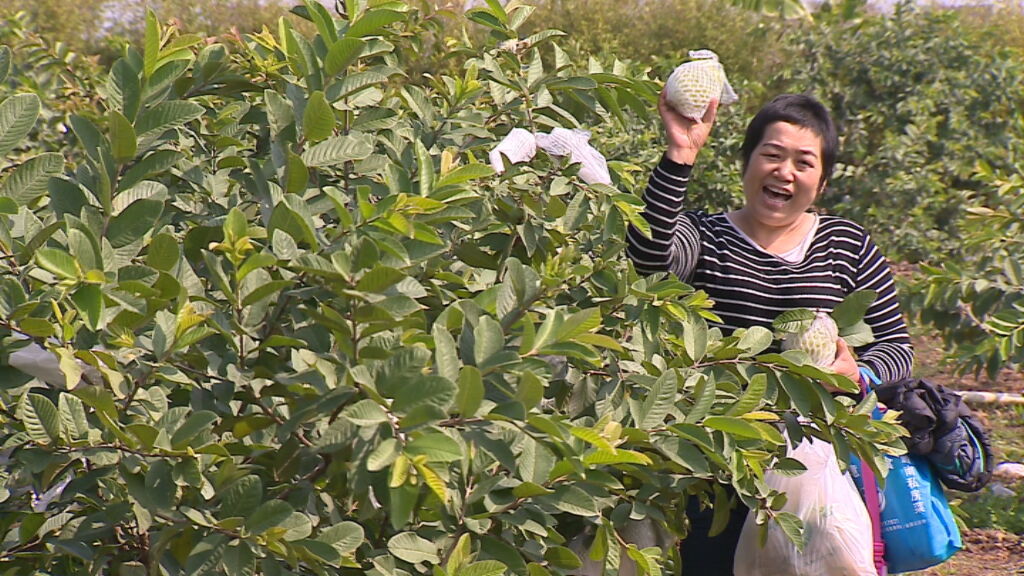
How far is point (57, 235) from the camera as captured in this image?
1639 millimetres

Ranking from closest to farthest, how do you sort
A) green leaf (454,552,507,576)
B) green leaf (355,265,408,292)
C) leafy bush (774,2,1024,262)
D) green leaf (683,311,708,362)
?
green leaf (355,265,408,292) < green leaf (454,552,507,576) < green leaf (683,311,708,362) < leafy bush (774,2,1024,262)

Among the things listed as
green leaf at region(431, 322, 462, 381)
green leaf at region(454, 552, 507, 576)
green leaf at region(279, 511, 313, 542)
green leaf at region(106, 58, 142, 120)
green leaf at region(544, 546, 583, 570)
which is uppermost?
green leaf at region(106, 58, 142, 120)

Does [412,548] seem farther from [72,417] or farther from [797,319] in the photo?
[797,319]

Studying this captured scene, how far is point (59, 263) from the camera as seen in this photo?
150 cm

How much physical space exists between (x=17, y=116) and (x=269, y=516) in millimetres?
628

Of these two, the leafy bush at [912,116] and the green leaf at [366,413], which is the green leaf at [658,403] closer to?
the green leaf at [366,413]

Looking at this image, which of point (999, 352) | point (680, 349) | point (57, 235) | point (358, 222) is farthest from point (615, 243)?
point (999, 352)

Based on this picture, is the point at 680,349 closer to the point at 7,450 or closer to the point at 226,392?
the point at 226,392

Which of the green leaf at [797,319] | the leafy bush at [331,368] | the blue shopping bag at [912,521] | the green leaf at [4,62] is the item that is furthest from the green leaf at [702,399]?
the green leaf at [4,62]

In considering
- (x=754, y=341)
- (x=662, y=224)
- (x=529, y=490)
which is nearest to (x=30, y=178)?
(x=529, y=490)

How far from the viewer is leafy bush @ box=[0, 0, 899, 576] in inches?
59.8

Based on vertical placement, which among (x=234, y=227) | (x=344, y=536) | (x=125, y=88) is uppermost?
(x=125, y=88)

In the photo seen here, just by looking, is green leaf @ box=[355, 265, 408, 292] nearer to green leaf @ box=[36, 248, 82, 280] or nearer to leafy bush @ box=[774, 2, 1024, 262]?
green leaf @ box=[36, 248, 82, 280]

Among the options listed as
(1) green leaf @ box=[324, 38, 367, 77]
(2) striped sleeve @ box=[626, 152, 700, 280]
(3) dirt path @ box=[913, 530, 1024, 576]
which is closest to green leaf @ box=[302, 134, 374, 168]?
(1) green leaf @ box=[324, 38, 367, 77]
